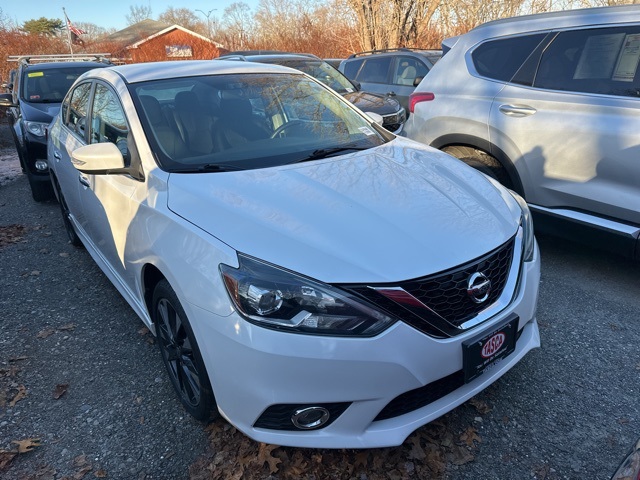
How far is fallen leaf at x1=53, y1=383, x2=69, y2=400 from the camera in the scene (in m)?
2.70

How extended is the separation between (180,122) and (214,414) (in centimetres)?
164

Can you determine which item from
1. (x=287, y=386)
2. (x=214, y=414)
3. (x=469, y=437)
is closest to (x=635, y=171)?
(x=469, y=437)

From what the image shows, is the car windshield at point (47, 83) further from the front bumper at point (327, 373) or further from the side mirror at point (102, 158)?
the front bumper at point (327, 373)

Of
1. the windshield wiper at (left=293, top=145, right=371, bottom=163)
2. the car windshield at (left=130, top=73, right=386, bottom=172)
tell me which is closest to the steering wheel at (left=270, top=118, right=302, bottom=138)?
the car windshield at (left=130, top=73, right=386, bottom=172)

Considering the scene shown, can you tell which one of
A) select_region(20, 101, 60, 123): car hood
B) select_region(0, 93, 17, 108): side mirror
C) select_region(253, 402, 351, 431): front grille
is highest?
select_region(0, 93, 17, 108): side mirror

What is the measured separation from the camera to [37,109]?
6.45m

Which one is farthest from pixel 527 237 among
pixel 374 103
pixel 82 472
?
pixel 374 103

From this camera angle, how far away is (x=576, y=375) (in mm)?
2660

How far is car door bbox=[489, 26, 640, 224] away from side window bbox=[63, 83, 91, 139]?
3226 millimetres

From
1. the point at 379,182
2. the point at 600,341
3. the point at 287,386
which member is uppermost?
the point at 379,182

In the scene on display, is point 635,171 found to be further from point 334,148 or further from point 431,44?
point 431,44

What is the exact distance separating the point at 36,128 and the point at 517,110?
5.76 meters

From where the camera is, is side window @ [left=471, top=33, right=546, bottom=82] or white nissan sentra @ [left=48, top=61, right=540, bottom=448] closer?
white nissan sentra @ [left=48, top=61, right=540, bottom=448]

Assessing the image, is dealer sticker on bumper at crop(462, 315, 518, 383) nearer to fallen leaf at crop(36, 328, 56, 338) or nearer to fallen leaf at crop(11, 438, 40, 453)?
fallen leaf at crop(11, 438, 40, 453)
